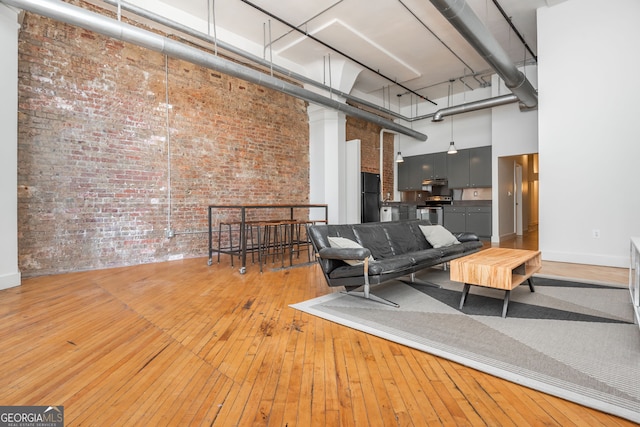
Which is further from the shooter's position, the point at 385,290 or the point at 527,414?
the point at 385,290

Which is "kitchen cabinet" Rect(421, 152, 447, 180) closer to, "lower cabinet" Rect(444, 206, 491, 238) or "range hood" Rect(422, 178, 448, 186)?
"range hood" Rect(422, 178, 448, 186)

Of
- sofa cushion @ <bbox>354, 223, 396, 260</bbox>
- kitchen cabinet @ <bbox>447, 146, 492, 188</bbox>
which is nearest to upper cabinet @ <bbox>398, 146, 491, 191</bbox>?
kitchen cabinet @ <bbox>447, 146, 492, 188</bbox>

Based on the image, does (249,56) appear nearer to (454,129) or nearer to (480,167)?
(454,129)

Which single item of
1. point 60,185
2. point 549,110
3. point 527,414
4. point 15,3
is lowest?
point 527,414

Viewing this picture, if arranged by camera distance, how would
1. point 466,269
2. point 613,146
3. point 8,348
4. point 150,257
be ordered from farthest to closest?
1. point 150,257
2. point 613,146
3. point 466,269
4. point 8,348

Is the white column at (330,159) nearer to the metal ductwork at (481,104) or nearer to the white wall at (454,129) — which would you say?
the metal ductwork at (481,104)

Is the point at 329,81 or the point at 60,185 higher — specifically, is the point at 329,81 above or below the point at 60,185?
above

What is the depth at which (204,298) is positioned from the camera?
11.3 ft

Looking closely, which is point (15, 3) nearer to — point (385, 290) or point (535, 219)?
point (385, 290)

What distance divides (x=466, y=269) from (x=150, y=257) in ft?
16.0

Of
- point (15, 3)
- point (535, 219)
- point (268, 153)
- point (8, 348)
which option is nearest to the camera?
point (8, 348)

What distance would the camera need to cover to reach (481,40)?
14.4ft

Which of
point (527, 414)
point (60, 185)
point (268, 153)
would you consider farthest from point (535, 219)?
point (60, 185)

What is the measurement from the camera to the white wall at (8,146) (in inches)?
144
